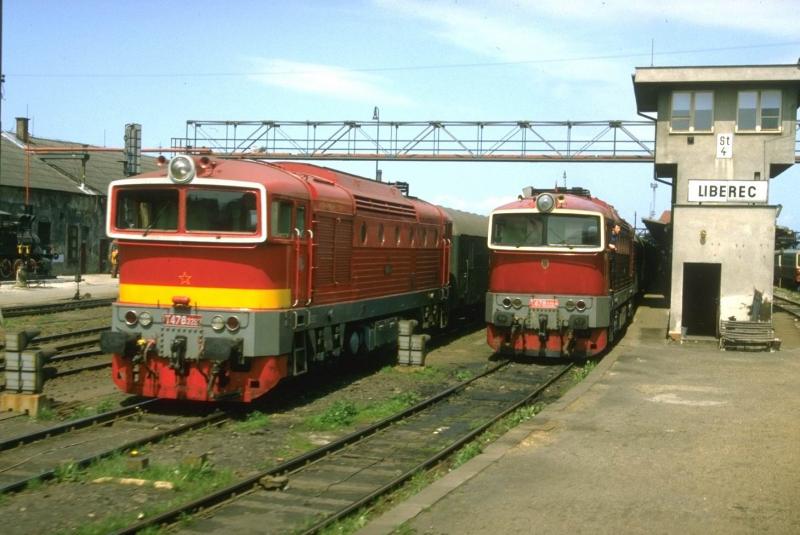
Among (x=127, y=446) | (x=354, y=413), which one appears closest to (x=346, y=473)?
(x=127, y=446)

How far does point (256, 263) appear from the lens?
34.5ft

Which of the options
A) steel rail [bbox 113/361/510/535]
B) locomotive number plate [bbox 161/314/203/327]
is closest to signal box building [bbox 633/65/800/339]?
steel rail [bbox 113/361/510/535]

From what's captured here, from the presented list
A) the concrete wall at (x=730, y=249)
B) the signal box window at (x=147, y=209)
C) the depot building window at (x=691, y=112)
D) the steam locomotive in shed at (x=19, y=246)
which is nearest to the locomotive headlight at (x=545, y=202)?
the concrete wall at (x=730, y=249)

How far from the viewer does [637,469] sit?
8188 mm

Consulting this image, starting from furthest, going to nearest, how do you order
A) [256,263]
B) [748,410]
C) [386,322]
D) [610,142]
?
[610,142] < [386,322] < [748,410] < [256,263]

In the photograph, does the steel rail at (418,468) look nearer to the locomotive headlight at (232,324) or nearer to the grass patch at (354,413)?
the grass patch at (354,413)

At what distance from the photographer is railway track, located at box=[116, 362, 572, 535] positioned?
6879 millimetres

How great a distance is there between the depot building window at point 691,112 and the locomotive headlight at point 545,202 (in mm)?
8648

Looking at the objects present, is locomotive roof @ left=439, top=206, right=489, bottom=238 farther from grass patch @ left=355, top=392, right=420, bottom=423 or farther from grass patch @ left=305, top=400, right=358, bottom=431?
grass patch @ left=305, top=400, right=358, bottom=431

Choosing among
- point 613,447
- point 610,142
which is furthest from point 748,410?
point 610,142

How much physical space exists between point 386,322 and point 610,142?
101 ft

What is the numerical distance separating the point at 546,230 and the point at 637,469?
28.8 ft

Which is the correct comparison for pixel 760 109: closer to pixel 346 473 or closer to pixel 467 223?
pixel 467 223

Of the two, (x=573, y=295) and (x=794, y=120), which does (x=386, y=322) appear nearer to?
(x=573, y=295)
